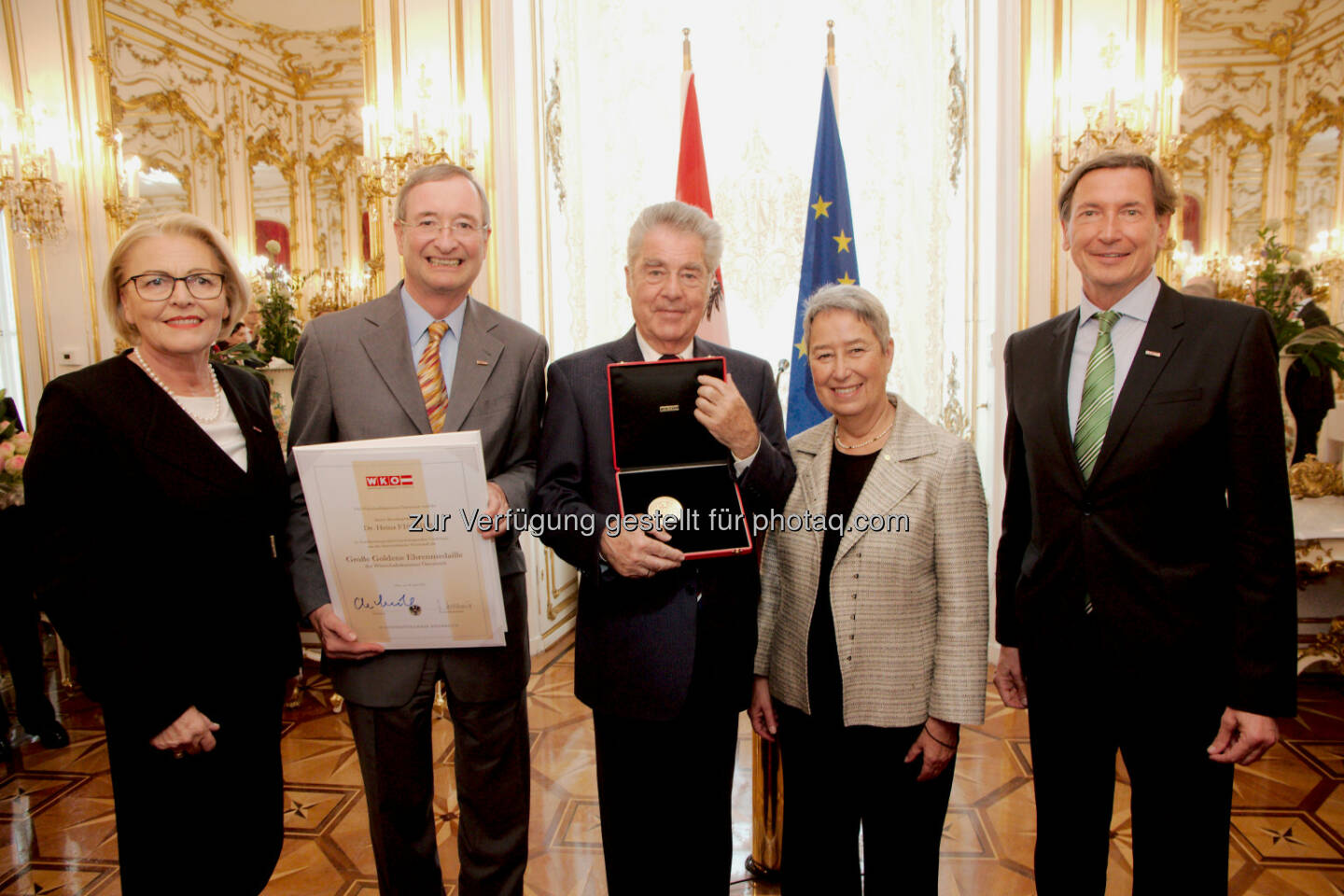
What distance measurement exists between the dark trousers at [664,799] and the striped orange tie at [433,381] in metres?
0.74

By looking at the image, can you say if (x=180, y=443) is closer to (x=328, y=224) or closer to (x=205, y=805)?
(x=205, y=805)

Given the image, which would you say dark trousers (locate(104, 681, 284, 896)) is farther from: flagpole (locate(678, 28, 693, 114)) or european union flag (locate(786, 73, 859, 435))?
flagpole (locate(678, 28, 693, 114))

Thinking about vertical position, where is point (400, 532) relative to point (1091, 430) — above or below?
below

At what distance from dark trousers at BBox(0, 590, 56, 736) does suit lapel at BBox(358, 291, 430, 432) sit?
2.95 m

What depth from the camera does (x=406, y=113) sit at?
3.70 m

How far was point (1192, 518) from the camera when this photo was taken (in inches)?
55.6

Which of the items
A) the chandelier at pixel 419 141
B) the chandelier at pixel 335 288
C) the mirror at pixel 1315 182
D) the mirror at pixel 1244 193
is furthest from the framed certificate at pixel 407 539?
the mirror at pixel 1315 182

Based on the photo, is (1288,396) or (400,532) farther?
(1288,396)

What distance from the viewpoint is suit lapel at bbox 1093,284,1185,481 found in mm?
1409

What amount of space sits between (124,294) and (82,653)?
2.26 feet

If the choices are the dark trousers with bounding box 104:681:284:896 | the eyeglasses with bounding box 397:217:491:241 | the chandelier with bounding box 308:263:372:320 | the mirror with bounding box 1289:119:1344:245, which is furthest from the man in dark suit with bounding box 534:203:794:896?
the mirror with bounding box 1289:119:1344:245

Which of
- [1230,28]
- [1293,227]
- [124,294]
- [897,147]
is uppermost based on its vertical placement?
[1230,28]

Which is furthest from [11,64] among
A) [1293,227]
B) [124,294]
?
[1293,227]

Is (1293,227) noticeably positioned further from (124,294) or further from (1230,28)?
(124,294)
